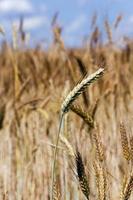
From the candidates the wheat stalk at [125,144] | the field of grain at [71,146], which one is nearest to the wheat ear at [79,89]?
the field of grain at [71,146]

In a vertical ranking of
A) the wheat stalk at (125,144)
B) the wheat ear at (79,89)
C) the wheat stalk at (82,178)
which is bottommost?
the wheat stalk at (82,178)

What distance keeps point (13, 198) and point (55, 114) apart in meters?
1.26

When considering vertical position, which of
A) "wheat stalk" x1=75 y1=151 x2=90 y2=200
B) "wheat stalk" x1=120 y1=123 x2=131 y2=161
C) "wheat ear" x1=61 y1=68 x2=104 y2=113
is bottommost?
"wheat stalk" x1=75 y1=151 x2=90 y2=200

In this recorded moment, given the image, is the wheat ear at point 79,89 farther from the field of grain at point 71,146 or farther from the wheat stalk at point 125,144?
the wheat stalk at point 125,144

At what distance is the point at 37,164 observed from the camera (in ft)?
6.41

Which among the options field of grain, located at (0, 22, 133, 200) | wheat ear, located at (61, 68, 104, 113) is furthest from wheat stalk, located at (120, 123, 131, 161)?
wheat ear, located at (61, 68, 104, 113)

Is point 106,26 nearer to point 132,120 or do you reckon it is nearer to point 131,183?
point 132,120

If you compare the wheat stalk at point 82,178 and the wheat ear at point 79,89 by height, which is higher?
the wheat ear at point 79,89

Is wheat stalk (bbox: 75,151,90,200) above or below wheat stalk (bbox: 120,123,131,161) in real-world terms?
below

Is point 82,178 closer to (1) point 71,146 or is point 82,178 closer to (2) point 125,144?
(2) point 125,144

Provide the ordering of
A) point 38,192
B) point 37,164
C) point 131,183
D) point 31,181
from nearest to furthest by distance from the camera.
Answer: point 131,183
point 38,192
point 31,181
point 37,164

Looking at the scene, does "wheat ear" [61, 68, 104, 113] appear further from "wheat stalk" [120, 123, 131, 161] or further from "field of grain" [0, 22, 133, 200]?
"wheat stalk" [120, 123, 131, 161]

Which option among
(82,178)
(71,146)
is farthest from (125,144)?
(71,146)

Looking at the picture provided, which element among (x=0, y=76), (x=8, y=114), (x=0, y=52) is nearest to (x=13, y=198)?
(x=8, y=114)
